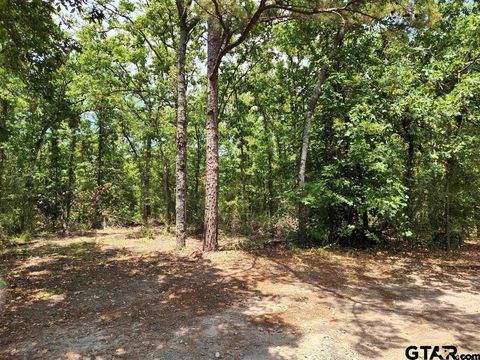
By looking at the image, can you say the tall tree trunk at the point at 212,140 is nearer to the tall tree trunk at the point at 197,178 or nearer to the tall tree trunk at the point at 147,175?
the tall tree trunk at the point at 197,178

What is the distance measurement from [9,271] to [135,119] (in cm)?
1176

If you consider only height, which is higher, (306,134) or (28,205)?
(306,134)

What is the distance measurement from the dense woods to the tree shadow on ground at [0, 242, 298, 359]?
8.32 feet

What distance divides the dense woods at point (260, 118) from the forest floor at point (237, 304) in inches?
55.9

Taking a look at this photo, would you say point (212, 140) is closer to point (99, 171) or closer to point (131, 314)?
point (131, 314)

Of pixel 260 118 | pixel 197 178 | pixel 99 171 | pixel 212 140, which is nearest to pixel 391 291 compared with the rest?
pixel 212 140

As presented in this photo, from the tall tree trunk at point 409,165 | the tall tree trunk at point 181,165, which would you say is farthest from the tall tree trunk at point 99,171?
the tall tree trunk at point 409,165

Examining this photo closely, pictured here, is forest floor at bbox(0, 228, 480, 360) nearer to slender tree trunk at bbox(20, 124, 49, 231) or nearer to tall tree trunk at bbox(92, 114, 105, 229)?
slender tree trunk at bbox(20, 124, 49, 231)

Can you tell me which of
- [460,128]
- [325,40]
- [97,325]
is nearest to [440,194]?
[460,128]

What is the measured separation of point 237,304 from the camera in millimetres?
5680

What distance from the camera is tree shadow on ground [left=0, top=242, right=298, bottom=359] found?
406cm

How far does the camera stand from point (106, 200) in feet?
60.1

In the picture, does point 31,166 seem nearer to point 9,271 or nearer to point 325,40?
point 9,271

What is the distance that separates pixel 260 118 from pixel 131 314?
1542 cm
